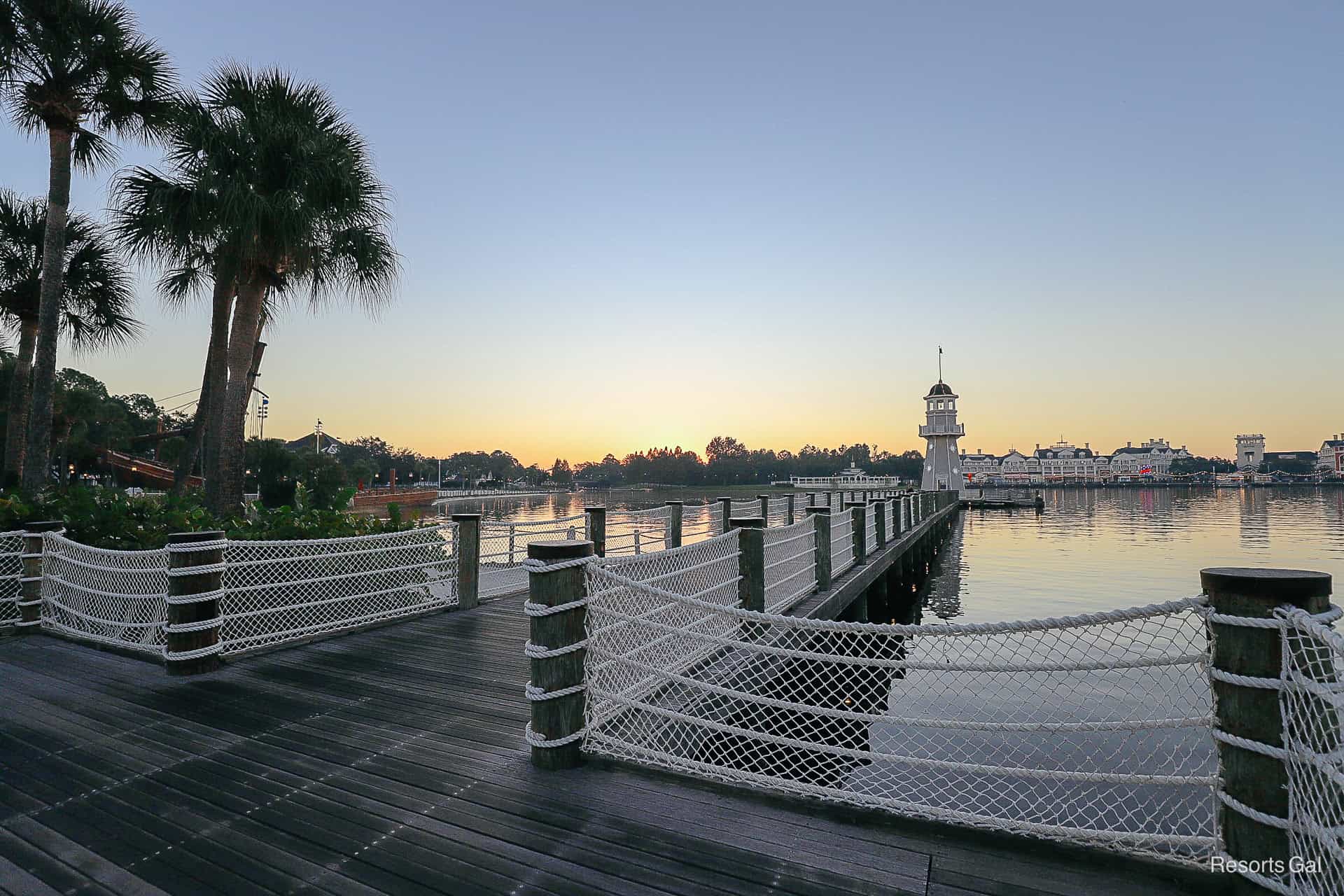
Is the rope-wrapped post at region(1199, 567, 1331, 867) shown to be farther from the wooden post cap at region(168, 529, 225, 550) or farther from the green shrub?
the green shrub

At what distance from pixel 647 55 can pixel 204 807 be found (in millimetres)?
18134

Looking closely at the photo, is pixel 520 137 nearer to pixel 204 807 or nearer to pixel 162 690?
pixel 162 690

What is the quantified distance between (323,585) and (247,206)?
6460mm

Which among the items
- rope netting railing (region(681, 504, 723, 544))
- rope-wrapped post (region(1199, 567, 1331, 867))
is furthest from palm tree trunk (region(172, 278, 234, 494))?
rope-wrapped post (region(1199, 567, 1331, 867))

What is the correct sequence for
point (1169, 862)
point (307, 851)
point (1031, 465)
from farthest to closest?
point (1031, 465), point (307, 851), point (1169, 862)

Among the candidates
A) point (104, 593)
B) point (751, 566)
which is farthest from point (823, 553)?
point (104, 593)

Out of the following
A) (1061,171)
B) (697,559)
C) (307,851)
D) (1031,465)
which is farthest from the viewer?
(1031,465)

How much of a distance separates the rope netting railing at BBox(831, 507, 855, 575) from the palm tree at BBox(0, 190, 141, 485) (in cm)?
1603

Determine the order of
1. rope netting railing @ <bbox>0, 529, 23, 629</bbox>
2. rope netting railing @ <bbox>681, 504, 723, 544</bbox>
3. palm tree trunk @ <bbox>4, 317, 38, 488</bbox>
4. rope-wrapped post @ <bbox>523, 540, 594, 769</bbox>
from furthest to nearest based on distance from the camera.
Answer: rope netting railing @ <bbox>681, 504, 723, 544</bbox>
palm tree trunk @ <bbox>4, 317, 38, 488</bbox>
rope netting railing @ <bbox>0, 529, 23, 629</bbox>
rope-wrapped post @ <bbox>523, 540, 594, 769</bbox>

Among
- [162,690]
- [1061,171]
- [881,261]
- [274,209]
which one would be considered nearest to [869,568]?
[162,690]

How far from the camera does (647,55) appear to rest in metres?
16.7

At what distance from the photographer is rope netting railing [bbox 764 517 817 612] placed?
7.26 meters

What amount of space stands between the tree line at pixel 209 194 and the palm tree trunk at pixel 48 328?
27 mm

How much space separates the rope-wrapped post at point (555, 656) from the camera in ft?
10.6
